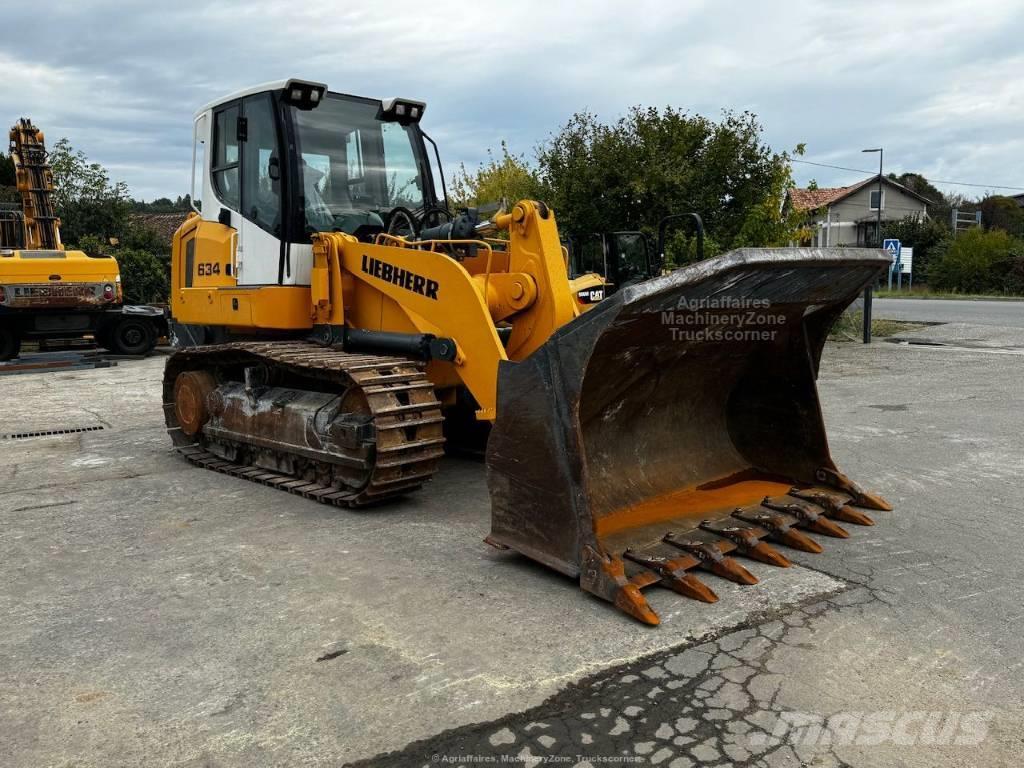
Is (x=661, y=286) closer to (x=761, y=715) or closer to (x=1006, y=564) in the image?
(x=761, y=715)

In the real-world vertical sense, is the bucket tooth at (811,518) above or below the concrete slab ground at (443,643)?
above

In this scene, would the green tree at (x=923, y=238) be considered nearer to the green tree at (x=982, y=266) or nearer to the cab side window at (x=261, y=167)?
the green tree at (x=982, y=266)

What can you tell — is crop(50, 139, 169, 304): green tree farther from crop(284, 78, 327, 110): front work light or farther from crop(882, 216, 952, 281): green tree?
crop(882, 216, 952, 281): green tree

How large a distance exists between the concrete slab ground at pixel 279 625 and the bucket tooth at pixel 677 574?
6 centimetres

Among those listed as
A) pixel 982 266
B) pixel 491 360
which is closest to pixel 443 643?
pixel 491 360

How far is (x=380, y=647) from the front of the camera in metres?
3.41

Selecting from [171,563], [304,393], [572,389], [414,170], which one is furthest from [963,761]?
[414,170]

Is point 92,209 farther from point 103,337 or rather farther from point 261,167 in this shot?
point 261,167

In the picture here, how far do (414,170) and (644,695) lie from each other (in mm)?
5517

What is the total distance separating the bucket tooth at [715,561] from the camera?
13.2ft

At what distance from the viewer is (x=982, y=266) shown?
3894 cm

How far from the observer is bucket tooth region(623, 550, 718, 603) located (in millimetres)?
3834

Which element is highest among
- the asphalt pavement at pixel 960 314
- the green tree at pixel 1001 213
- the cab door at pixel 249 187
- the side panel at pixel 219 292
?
the green tree at pixel 1001 213

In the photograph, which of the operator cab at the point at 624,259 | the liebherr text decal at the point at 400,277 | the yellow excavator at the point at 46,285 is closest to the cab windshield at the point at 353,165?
the liebherr text decal at the point at 400,277
